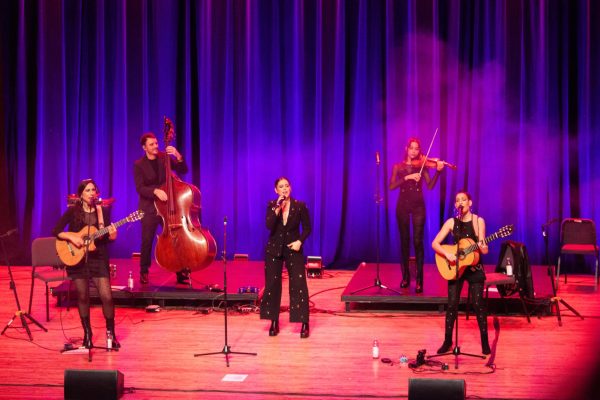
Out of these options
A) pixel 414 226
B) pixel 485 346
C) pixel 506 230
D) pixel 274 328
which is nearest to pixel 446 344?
pixel 485 346

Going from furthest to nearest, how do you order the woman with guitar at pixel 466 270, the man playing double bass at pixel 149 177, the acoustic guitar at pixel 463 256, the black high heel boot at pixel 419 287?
the man playing double bass at pixel 149 177 → the black high heel boot at pixel 419 287 → the woman with guitar at pixel 466 270 → the acoustic guitar at pixel 463 256

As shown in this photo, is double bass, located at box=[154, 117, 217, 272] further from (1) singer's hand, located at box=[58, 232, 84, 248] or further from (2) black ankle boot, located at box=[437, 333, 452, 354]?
(2) black ankle boot, located at box=[437, 333, 452, 354]

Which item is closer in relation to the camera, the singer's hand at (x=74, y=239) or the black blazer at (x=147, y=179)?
the singer's hand at (x=74, y=239)

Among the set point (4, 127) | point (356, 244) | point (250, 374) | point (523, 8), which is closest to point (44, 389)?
point (250, 374)

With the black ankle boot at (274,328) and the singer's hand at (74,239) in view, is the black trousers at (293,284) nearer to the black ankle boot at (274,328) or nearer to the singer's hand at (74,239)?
the black ankle boot at (274,328)

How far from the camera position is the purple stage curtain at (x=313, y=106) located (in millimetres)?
10961

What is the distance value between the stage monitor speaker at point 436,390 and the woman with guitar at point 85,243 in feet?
10.9

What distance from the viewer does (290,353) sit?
7047 millimetres

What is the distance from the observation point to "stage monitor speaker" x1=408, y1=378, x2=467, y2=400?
4.83 meters

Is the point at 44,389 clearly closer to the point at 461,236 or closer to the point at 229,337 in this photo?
the point at 229,337

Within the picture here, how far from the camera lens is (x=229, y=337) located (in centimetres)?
766

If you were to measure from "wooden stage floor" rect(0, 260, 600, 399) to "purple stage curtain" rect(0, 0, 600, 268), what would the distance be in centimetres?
238

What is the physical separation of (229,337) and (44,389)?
2123mm

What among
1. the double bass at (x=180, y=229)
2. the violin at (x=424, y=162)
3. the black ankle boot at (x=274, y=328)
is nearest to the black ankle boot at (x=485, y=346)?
the black ankle boot at (x=274, y=328)
